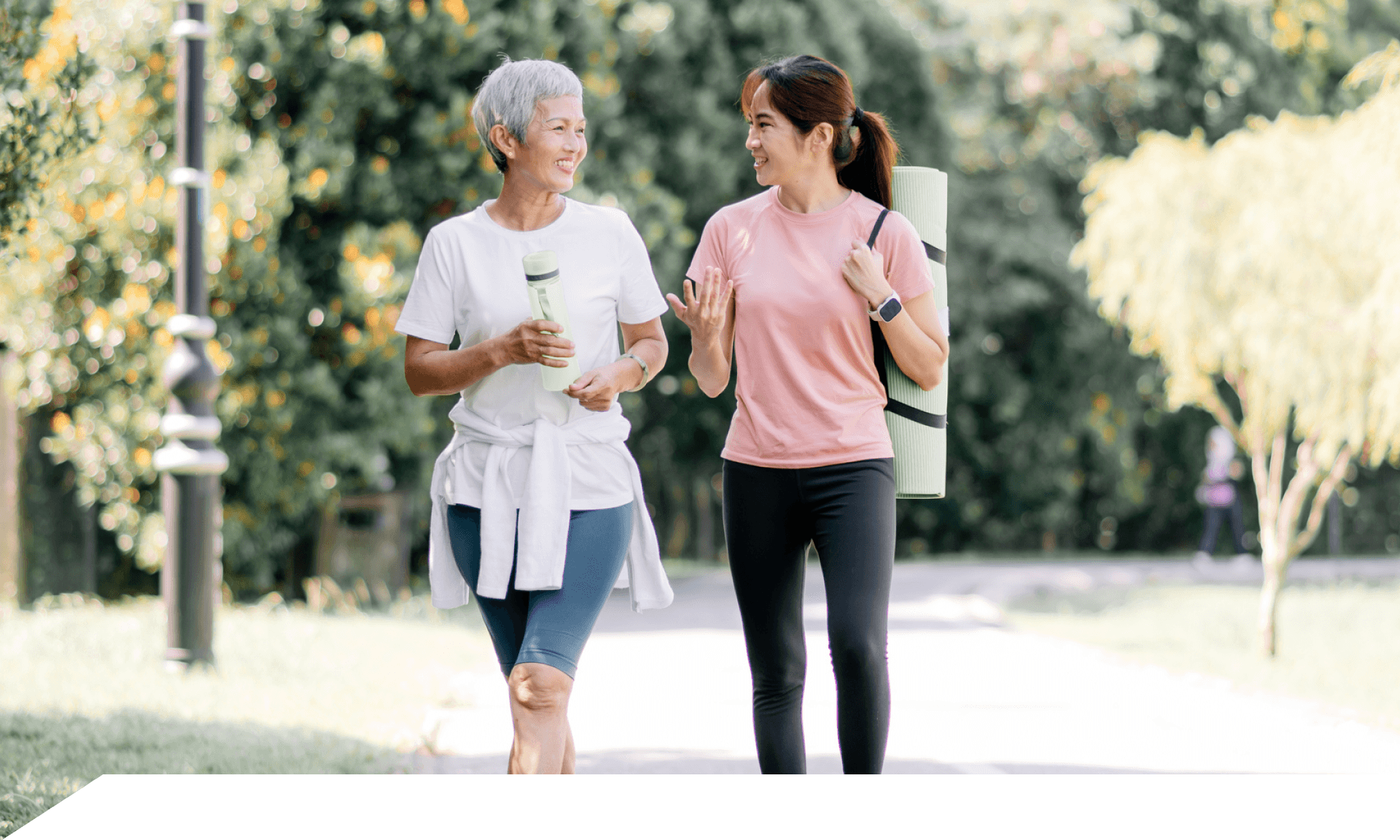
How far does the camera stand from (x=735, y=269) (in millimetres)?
3729

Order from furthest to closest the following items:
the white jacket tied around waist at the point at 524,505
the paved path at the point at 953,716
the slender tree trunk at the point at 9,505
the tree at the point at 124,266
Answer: the slender tree trunk at the point at 9,505
the tree at the point at 124,266
the paved path at the point at 953,716
the white jacket tied around waist at the point at 524,505

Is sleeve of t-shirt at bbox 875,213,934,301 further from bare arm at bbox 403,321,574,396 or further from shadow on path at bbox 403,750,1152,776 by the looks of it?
shadow on path at bbox 403,750,1152,776

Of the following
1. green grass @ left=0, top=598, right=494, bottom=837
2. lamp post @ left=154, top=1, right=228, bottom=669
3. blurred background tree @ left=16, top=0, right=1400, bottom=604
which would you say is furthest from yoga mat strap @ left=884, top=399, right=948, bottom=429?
blurred background tree @ left=16, top=0, right=1400, bottom=604

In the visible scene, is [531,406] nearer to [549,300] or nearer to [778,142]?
[549,300]

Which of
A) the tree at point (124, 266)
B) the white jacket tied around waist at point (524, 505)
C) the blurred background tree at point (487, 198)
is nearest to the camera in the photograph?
the white jacket tied around waist at point (524, 505)

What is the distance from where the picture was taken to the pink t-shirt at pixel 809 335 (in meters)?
3.61

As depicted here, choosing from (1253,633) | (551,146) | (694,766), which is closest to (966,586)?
(1253,633)

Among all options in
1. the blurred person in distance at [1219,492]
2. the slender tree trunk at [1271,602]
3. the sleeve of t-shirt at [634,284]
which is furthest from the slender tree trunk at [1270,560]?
the blurred person in distance at [1219,492]

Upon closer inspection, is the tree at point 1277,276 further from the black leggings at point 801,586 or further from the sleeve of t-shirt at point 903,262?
the black leggings at point 801,586

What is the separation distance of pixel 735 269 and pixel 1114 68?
60.1 feet

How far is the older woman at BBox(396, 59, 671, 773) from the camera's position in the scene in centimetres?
336

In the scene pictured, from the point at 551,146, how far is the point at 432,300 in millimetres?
447

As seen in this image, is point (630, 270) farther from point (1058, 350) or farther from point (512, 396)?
point (1058, 350)
